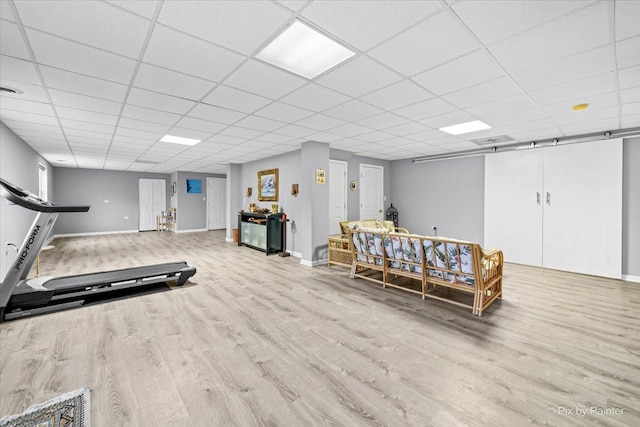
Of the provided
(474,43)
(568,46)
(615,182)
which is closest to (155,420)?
(474,43)

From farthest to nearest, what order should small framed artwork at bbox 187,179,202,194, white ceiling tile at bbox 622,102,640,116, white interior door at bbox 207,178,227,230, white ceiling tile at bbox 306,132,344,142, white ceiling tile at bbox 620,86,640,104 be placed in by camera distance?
1. white interior door at bbox 207,178,227,230
2. small framed artwork at bbox 187,179,202,194
3. white ceiling tile at bbox 306,132,344,142
4. white ceiling tile at bbox 622,102,640,116
5. white ceiling tile at bbox 620,86,640,104

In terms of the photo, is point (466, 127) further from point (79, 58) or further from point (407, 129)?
point (79, 58)

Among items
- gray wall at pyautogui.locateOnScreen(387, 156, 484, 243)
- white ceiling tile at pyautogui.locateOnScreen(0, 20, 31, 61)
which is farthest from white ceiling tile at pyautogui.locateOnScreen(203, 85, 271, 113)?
gray wall at pyautogui.locateOnScreen(387, 156, 484, 243)

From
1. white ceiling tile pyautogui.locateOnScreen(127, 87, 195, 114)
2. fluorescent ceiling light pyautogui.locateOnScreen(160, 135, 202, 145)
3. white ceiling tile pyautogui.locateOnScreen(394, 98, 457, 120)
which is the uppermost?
fluorescent ceiling light pyautogui.locateOnScreen(160, 135, 202, 145)

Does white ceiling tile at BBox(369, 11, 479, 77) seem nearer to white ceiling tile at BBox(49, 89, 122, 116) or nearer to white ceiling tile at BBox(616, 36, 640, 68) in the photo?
white ceiling tile at BBox(616, 36, 640, 68)

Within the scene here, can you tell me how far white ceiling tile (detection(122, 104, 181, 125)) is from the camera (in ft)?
12.4

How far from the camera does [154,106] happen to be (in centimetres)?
366

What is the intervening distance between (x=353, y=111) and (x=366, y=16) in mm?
1968

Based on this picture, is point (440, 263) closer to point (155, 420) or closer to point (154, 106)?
point (155, 420)

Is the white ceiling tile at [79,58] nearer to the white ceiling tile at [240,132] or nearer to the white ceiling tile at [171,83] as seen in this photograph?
the white ceiling tile at [171,83]

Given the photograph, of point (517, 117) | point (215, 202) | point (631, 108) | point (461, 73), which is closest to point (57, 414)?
point (461, 73)

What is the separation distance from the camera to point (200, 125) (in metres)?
4.57

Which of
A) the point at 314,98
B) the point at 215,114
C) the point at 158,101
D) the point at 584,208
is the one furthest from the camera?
the point at 584,208

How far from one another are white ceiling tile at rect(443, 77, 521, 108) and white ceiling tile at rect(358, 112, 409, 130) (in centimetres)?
85
